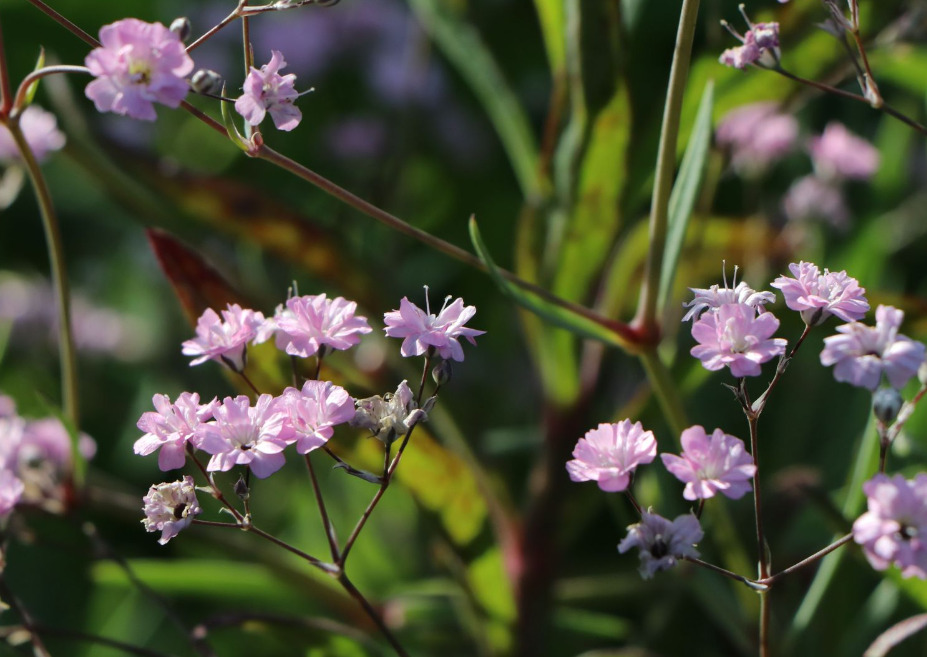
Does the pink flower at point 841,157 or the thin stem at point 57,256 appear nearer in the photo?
the thin stem at point 57,256

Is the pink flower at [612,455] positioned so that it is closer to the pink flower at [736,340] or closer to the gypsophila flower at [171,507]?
the pink flower at [736,340]

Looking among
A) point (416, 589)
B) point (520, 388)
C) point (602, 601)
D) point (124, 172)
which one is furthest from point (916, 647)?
point (124, 172)

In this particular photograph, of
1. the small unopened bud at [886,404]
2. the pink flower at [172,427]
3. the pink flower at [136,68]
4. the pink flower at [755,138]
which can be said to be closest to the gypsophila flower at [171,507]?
the pink flower at [172,427]

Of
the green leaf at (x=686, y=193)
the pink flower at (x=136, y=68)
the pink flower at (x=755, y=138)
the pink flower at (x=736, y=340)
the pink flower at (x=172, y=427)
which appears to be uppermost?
the pink flower at (x=755, y=138)

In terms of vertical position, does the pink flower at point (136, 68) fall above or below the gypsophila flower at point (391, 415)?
above

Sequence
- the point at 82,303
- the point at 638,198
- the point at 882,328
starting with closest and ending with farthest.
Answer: the point at 882,328 < the point at 638,198 < the point at 82,303

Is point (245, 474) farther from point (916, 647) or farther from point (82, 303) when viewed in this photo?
point (82, 303)

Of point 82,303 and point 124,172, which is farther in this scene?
point 82,303
